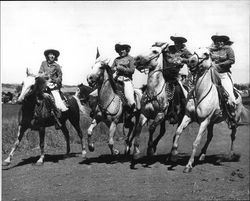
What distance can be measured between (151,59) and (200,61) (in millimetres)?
1208

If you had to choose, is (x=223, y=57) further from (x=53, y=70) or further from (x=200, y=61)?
(x=53, y=70)

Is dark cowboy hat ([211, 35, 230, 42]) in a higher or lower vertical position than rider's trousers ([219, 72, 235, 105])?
higher

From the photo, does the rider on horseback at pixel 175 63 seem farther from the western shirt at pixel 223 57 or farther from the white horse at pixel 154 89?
the western shirt at pixel 223 57

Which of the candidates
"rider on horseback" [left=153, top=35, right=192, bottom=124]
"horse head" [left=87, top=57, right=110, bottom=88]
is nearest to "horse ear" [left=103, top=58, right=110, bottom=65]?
"horse head" [left=87, top=57, right=110, bottom=88]

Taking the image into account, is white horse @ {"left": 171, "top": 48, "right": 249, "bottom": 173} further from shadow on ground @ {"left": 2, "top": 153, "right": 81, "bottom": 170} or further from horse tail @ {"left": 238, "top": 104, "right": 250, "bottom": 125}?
shadow on ground @ {"left": 2, "top": 153, "right": 81, "bottom": 170}

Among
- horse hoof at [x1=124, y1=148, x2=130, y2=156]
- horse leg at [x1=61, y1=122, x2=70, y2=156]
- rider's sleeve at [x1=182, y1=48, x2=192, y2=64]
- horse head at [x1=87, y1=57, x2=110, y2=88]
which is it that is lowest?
horse hoof at [x1=124, y1=148, x2=130, y2=156]

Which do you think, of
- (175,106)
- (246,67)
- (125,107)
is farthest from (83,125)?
(246,67)

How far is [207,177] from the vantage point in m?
8.62

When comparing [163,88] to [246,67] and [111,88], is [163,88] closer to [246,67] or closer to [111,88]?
[111,88]

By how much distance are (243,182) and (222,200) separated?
109 centimetres

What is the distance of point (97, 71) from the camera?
934cm

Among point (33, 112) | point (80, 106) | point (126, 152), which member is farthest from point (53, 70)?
point (126, 152)

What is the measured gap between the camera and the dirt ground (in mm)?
8070

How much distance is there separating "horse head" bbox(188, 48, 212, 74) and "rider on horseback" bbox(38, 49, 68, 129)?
381cm
